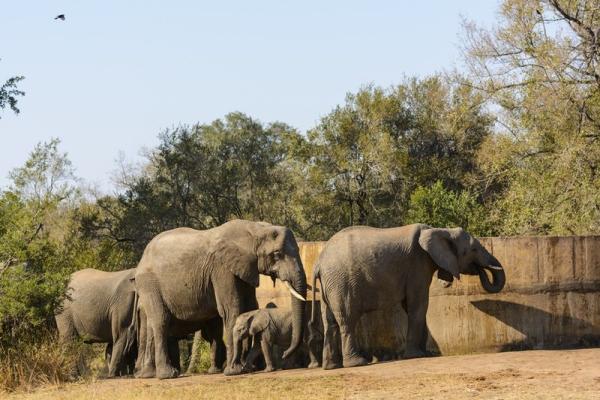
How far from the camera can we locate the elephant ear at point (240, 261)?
20.0 metres

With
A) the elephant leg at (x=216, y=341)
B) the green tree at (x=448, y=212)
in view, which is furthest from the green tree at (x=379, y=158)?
the elephant leg at (x=216, y=341)

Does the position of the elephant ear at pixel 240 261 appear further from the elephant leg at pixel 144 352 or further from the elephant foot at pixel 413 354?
the elephant foot at pixel 413 354

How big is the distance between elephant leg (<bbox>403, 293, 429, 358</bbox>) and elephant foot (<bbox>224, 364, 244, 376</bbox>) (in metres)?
2.70

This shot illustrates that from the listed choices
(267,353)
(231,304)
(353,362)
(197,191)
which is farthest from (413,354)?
(197,191)

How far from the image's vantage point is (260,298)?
2208 cm

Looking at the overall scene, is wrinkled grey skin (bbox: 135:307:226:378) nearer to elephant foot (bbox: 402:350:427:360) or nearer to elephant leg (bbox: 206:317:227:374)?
elephant leg (bbox: 206:317:227:374)

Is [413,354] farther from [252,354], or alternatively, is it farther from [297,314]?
[252,354]

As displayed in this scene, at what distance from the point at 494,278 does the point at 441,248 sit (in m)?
1.00

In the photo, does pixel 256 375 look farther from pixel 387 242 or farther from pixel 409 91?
pixel 409 91

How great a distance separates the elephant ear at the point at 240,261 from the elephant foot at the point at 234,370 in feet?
4.69

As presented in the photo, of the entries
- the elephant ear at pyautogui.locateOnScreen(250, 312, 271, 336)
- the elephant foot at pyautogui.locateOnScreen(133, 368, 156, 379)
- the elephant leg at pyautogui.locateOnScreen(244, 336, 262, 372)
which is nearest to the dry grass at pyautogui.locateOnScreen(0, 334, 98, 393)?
the elephant foot at pyautogui.locateOnScreen(133, 368, 156, 379)

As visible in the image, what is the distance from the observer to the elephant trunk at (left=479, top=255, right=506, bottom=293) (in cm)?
1914

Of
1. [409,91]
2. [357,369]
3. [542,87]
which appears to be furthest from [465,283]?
[409,91]

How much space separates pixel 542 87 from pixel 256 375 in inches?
564
